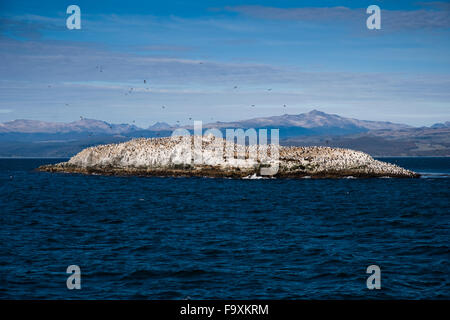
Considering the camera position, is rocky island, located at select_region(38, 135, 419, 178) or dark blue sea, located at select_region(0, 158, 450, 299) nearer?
dark blue sea, located at select_region(0, 158, 450, 299)

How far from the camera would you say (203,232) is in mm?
35031

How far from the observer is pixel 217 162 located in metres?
101

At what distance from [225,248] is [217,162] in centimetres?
7268

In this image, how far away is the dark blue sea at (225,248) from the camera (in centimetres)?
2061

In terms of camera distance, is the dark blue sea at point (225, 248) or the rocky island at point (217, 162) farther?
the rocky island at point (217, 162)

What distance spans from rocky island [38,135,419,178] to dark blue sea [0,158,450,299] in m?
39.2

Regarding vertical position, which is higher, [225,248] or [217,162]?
[217,162]

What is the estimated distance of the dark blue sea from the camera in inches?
811

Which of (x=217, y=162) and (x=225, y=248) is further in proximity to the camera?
(x=217, y=162)

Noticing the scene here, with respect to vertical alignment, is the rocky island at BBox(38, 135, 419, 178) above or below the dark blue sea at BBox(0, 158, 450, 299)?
above

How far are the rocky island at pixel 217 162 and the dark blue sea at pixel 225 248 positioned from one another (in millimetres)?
39201

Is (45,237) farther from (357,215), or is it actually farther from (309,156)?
(309,156)

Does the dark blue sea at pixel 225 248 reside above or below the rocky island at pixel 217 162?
below
